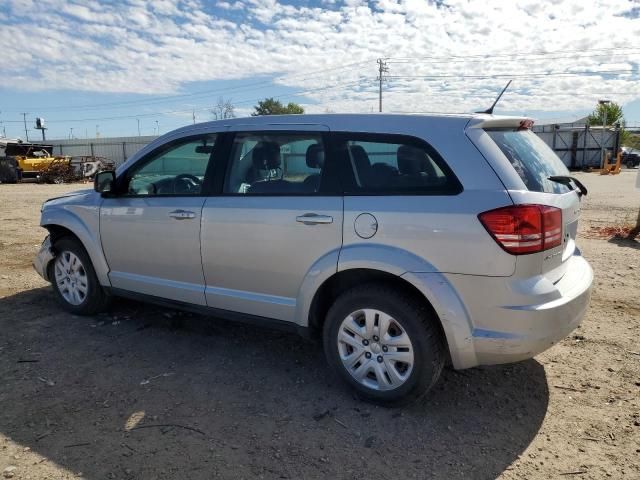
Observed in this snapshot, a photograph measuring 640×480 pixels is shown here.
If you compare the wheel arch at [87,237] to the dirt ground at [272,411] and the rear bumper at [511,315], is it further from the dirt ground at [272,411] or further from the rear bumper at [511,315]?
the rear bumper at [511,315]

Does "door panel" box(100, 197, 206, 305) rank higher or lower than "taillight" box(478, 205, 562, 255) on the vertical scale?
lower

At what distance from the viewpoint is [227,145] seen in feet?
13.0

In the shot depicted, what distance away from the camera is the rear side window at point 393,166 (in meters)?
3.08

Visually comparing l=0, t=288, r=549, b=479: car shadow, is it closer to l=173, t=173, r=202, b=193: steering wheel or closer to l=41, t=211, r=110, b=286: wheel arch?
l=41, t=211, r=110, b=286: wheel arch

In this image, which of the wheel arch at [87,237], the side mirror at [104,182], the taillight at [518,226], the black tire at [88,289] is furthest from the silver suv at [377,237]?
the black tire at [88,289]

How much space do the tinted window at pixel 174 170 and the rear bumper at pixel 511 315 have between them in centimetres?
217

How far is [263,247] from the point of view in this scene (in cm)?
361

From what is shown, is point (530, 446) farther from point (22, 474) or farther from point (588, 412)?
point (22, 474)

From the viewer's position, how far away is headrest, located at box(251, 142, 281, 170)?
12.4 ft

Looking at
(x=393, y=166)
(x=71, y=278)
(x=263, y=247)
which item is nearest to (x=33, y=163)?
(x=71, y=278)

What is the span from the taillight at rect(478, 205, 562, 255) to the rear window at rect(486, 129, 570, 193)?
208mm

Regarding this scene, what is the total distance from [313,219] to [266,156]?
76 cm

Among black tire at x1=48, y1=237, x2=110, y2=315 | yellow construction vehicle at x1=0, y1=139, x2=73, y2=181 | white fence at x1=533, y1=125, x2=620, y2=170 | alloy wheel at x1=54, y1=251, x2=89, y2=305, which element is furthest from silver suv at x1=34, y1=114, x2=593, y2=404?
white fence at x1=533, y1=125, x2=620, y2=170

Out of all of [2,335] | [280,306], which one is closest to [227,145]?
[280,306]
